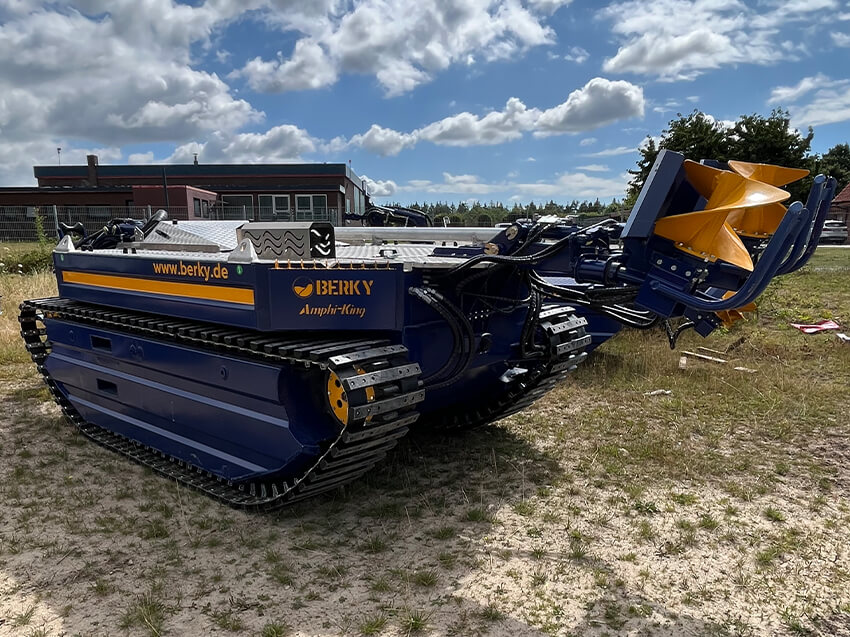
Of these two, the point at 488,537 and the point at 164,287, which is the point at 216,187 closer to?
the point at 164,287

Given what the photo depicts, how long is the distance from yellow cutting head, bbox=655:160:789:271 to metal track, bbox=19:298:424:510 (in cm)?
148

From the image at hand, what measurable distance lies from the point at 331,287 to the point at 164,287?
1441 millimetres

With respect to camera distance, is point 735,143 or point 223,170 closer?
point 735,143

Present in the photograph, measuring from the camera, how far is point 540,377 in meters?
4.92

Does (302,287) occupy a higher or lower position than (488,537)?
higher

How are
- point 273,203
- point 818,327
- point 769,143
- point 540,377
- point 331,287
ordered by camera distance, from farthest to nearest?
1. point 273,203
2. point 769,143
3. point 818,327
4. point 540,377
5. point 331,287

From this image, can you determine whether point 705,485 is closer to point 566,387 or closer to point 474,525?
point 474,525

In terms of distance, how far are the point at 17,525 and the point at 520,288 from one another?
3326 millimetres

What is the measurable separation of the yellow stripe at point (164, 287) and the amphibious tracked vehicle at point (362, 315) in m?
0.01

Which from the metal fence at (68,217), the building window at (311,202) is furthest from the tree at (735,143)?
the building window at (311,202)

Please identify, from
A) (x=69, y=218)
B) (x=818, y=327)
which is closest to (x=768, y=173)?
(x=818, y=327)

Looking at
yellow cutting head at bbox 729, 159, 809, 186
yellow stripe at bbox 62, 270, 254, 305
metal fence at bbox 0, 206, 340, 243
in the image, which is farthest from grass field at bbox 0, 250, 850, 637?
metal fence at bbox 0, 206, 340, 243

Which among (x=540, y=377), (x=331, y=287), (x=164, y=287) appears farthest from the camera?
(x=540, y=377)

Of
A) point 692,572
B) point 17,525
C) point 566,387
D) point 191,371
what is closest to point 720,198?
point 692,572
